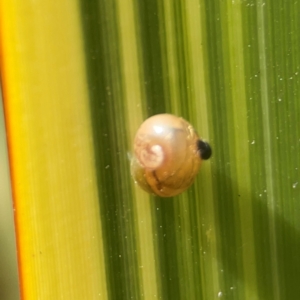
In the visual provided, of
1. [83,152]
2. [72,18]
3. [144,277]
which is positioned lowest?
[144,277]

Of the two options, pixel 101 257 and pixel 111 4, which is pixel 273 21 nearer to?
pixel 111 4

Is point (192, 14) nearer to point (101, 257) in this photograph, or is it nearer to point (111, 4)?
point (111, 4)

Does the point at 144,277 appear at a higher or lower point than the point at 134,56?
lower

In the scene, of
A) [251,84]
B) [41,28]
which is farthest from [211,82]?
[41,28]
